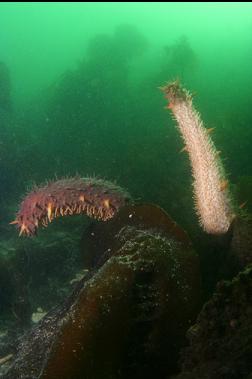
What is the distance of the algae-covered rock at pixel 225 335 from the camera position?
5.45 feet

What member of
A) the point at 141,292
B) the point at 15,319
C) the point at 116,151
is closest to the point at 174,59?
the point at 116,151

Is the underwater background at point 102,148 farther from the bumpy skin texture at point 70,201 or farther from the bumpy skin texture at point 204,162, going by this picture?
the bumpy skin texture at point 70,201

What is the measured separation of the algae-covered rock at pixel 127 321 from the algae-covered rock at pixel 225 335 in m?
0.26

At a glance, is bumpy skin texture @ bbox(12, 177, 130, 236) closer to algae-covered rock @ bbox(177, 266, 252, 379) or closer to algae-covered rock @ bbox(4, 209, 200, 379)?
algae-covered rock @ bbox(4, 209, 200, 379)

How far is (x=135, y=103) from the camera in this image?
1625cm

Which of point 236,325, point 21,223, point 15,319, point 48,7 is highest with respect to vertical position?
point 48,7

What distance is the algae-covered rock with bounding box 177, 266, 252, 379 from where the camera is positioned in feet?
5.45

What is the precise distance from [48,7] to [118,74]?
9484 cm

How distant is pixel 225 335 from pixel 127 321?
524mm

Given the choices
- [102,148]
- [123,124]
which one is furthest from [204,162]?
[123,124]

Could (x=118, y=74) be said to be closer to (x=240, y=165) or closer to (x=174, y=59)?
(x=174, y=59)

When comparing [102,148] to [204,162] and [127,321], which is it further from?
[127,321]

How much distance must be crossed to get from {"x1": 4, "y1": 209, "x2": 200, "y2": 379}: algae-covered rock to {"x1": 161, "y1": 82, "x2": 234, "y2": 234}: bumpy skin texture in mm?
623

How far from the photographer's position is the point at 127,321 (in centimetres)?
194
